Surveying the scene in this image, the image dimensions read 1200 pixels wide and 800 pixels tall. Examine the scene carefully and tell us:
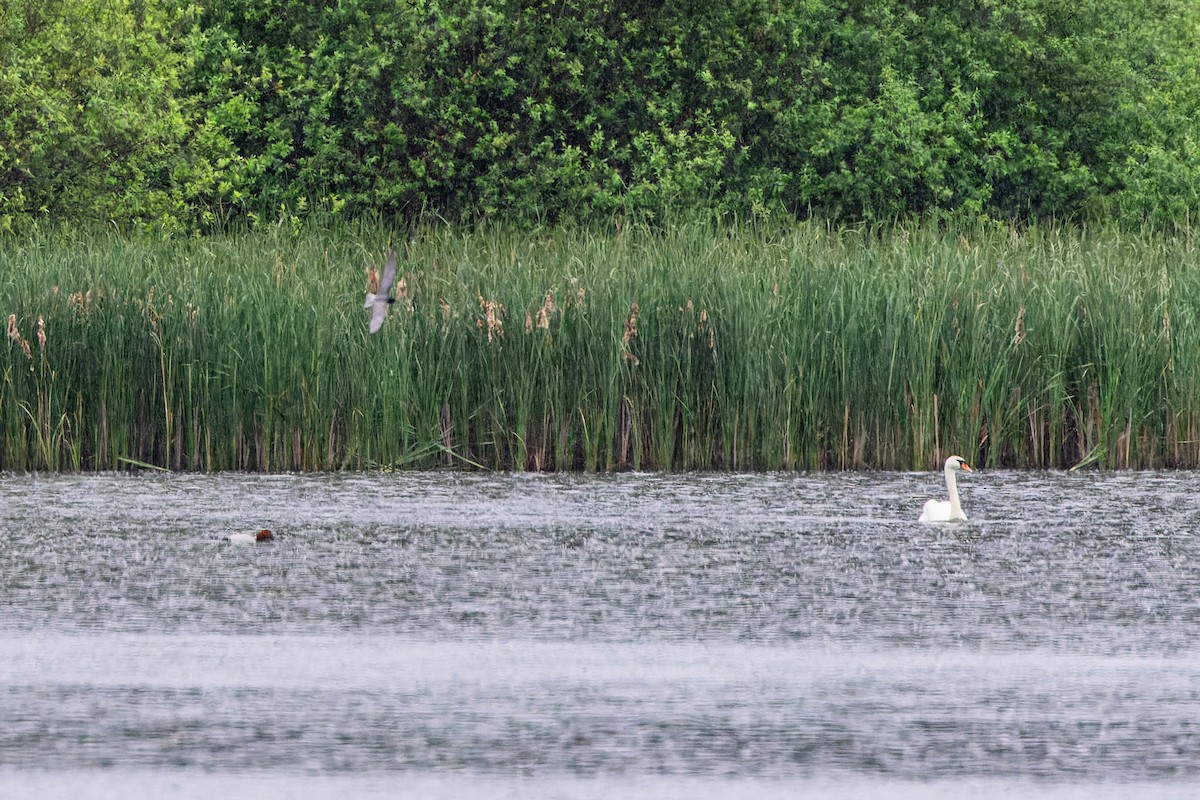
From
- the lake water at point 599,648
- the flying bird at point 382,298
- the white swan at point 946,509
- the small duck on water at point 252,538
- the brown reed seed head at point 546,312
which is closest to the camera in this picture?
the lake water at point 599,648

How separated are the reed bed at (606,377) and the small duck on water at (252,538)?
11.0 feet

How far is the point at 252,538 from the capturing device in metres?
9.31

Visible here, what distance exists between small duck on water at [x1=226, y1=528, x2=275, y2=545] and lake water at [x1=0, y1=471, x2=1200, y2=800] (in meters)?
0.05

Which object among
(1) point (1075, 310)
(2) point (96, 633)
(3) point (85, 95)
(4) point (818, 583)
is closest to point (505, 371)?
(1) point (1075, 310)

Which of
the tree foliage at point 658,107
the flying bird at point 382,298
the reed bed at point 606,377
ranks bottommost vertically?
the reed bed at point 606,377

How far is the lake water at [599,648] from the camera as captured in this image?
17.2ft

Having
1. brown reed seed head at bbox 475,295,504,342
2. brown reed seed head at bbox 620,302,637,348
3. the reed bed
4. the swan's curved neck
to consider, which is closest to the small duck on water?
the swan's curved neck

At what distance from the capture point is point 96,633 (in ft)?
23.2

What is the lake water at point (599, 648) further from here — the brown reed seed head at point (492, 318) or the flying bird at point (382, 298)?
the brown reed seed head at point (492, 318)

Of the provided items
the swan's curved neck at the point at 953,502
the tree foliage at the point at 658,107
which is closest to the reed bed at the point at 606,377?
the swan's curved neck at the point at 953,502

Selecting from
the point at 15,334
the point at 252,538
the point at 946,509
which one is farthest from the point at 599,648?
the point at 15,334

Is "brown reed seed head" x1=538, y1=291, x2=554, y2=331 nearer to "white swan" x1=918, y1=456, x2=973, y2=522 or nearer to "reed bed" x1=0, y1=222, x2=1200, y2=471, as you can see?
"reed bed" x1=0, y1=222, x2=1200, y2=471

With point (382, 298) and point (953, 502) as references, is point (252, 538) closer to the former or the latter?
point (953, 502)

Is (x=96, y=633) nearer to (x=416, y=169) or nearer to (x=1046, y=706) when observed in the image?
(x=1046, y=706)
